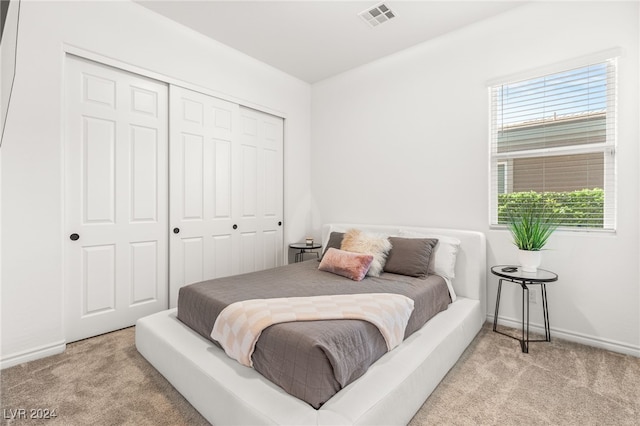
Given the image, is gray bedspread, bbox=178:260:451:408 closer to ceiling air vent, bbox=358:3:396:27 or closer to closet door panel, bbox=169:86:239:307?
closet door panel, bbox=169:86:239:307

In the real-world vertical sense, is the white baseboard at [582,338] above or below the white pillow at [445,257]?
below

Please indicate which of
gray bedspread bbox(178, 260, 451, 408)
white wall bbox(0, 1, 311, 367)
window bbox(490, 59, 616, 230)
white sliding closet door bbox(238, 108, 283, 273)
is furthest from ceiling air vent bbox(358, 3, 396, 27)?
gray bedspread bbox(178, 260, 451, 408)

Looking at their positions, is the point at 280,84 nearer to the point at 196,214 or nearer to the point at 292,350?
the point at 196,214

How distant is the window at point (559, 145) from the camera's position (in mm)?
2412

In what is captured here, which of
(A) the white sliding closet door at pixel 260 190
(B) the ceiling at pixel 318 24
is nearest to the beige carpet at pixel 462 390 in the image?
(A) the white sliding closet door at pixel 260 190

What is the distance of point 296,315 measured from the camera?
167 centimetres

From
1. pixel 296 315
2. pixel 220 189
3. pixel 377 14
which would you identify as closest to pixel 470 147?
pixel 377 14

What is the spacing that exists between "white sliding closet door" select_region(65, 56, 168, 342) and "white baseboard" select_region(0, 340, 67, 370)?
15 centimetres

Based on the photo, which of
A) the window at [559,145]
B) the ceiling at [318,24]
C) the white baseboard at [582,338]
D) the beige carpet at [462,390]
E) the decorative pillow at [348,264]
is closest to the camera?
the beige carpet at [462,390]

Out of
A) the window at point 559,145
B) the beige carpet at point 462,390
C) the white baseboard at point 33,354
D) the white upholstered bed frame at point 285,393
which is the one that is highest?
the window at point 559,145

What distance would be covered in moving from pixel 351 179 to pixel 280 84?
1.56m

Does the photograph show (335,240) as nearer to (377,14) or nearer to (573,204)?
(573,204)

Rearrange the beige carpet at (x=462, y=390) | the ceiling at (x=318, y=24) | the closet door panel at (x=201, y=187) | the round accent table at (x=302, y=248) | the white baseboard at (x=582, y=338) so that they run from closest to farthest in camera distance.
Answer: the beige carpet at (x=462, y=390)
the white baseboard at (x=582, y=338)
the ceiling at (x=318, y=24)
the closet door panel at (x=201, y=187)
the round accent table at (x=302, y=248)

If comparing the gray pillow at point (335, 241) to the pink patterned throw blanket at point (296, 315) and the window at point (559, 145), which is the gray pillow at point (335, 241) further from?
the window at point (559, 145)
